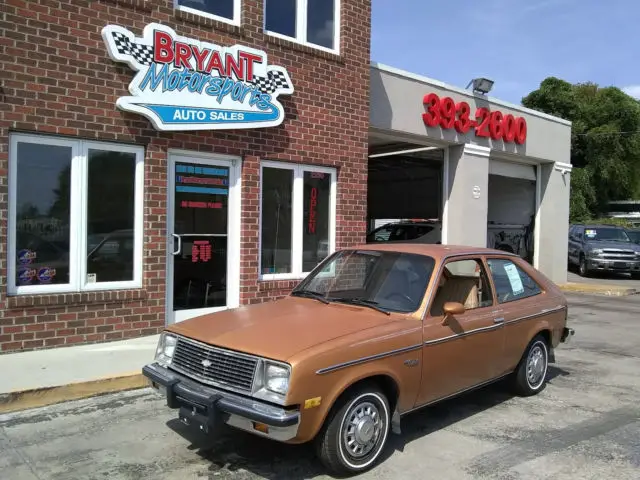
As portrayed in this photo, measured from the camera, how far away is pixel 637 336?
922 centimetres

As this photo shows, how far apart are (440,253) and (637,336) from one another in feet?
19.5

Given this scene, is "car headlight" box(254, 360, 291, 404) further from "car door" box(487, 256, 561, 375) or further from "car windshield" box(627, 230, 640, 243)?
"car windshield" box(627, 230, 640, 243)

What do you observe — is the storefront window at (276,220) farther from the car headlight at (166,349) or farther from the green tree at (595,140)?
the green tree at (595,140)

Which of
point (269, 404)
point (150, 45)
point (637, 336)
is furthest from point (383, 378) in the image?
point (637, 336)

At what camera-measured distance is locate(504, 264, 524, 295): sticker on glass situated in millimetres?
5687

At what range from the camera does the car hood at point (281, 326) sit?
3.81 metres

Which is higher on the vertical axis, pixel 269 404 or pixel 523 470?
pixel 269 404

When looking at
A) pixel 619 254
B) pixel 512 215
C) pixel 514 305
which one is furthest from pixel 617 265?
pixel 514 305

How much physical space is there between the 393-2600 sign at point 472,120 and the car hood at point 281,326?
756 cm

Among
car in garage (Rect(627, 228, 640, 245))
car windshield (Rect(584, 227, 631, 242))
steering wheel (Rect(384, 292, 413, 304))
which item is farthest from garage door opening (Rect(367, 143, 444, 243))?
car in garage (Rect(627, 228, 640, 245))

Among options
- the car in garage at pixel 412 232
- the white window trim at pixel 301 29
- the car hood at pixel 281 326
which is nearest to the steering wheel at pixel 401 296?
the car hood at pixel 281 326

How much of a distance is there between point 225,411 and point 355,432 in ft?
2.90

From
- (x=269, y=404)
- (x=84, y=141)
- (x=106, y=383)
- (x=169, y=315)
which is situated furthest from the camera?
(x=169, y=315)

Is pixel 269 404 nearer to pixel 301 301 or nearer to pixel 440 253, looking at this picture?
pixel 301 301
